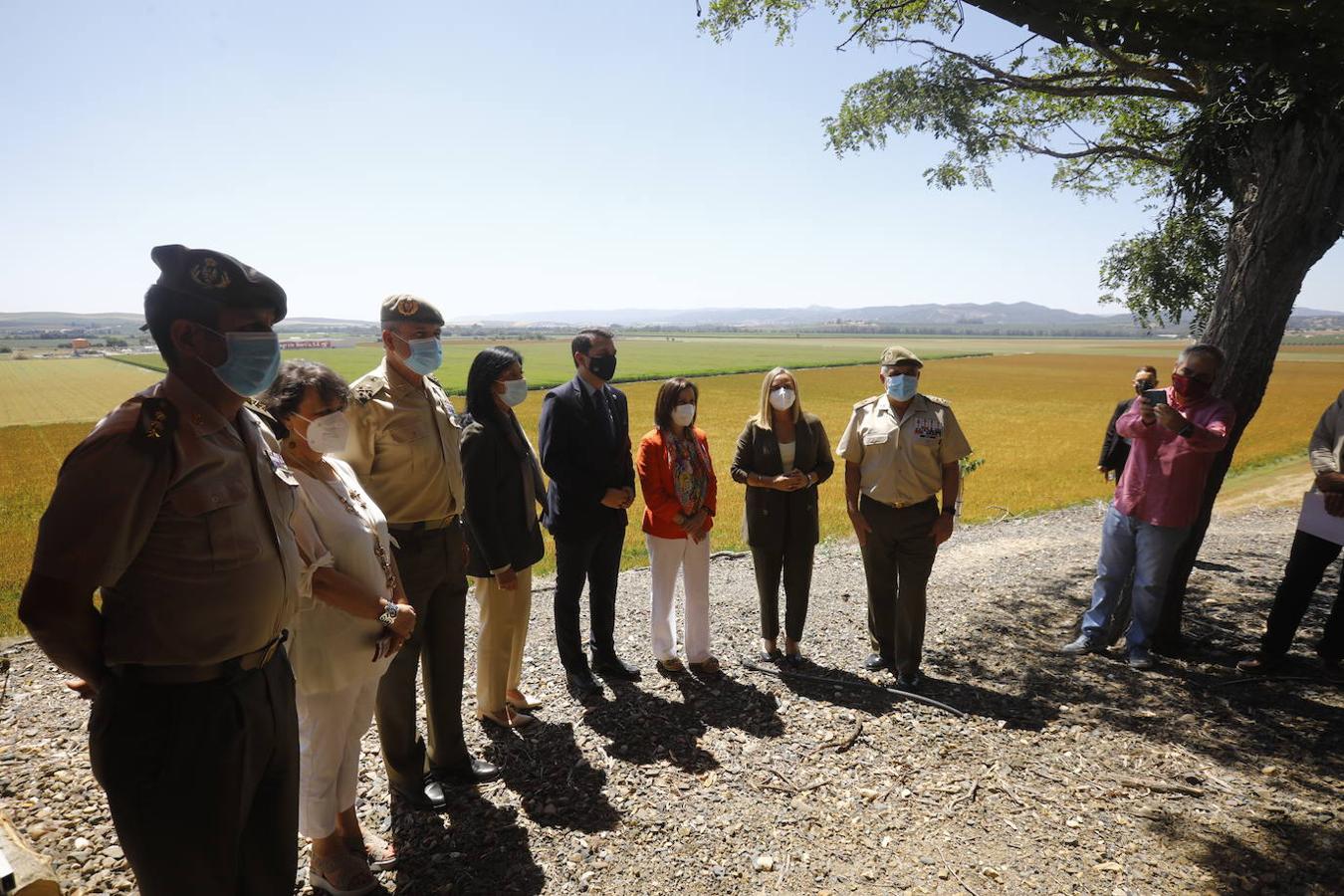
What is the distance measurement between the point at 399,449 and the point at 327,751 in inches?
54.2

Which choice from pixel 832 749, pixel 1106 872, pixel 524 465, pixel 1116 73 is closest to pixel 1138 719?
pixel 1106 872

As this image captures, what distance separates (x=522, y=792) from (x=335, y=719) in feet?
4.16

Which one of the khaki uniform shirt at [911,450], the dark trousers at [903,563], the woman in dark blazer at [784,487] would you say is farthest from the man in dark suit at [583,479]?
the dark trousers at [903,563]

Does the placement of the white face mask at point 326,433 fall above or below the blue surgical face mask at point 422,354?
below

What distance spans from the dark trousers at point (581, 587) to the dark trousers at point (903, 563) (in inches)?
73.1

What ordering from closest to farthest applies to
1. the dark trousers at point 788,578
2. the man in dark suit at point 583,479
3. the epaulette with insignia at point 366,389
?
the epaulette with insignia at point 366,389 → the man in dark suit at point 583,479 → the dark trousers at point 788,578

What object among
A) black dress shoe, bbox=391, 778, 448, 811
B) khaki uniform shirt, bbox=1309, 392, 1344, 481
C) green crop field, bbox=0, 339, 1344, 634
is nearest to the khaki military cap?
khaki uniform shirt, bbox=1309, 392, 1344, 481

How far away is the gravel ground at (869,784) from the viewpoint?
121 inches

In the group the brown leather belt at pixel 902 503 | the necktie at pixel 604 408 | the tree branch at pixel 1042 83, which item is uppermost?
the tree branch at pixel 1042 83

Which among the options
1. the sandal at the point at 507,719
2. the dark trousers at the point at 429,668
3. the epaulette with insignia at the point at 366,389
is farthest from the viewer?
the sandal at the point at 507,719

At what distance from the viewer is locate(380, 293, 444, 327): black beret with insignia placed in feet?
11.2

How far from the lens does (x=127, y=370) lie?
183 ft

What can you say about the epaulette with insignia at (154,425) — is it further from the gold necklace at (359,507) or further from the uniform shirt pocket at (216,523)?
the gold necklace at (359,507)

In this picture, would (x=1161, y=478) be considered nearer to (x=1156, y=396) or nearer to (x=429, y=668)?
(x=1156, y=396)
